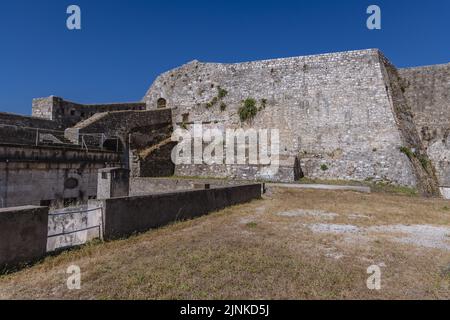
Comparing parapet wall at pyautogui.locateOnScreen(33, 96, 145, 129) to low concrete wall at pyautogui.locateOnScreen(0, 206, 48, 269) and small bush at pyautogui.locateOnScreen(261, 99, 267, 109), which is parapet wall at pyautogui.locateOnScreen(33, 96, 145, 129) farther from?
low concrete wall at pyautogui.locateOnScreen(0, 206, 48, 269)

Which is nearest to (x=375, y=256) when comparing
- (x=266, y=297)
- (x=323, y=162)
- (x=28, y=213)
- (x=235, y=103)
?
(x=266, y=297)

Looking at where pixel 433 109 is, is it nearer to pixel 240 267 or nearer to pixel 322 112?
pixel 322 112

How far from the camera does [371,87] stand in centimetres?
1728

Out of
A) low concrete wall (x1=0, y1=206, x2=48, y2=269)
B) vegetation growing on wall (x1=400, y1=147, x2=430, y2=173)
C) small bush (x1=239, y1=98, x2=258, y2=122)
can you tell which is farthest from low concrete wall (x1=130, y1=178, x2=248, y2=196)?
low concrete wall (x1=0, y1=206, x2=48, y2=269)

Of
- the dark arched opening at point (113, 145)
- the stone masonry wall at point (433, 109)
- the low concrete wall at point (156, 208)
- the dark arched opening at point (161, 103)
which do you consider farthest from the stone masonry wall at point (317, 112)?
the low concrete wall at point (156, 208)

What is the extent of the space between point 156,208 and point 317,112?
14.4 metres

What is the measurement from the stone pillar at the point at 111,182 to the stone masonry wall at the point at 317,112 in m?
10.1

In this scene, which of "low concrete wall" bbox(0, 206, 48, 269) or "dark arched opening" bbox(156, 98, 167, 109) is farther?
"dark arched opening" bbox(156, 98, 167, 109)

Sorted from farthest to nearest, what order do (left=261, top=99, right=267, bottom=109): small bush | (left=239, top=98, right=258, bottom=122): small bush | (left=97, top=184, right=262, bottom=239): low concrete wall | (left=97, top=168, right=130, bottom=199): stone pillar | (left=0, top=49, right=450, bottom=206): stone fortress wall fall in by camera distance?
(left=239, top=98, right=258, bottom=122): small bush < (left=261, top=99, right=267, bottom=109): small bush < (left=0, top=49, right=450, bottom=206): stone fortress wall < (left=97, top=168, right=130, bottom=199): stone pillar < (left=97, top=184, right=262, bottom=239): low concrete wall

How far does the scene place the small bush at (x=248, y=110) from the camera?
824 inches

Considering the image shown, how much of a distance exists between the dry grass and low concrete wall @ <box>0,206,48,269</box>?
0.27 metres

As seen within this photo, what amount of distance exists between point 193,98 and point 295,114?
8.15 meters

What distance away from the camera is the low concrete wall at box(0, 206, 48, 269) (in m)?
4.24

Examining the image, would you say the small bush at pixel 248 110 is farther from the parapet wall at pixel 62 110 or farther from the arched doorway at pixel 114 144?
the parapet wall at pixel 62 110
